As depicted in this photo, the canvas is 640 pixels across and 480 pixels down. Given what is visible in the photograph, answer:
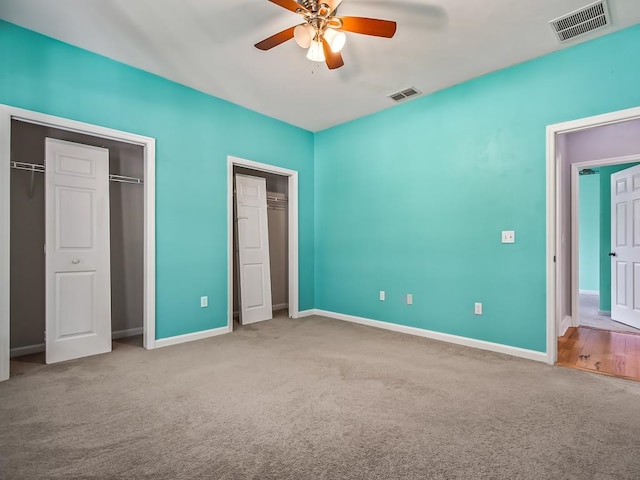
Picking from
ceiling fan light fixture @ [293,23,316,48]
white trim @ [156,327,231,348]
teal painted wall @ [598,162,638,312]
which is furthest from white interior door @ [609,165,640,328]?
white trim @ [156,327,231,348]

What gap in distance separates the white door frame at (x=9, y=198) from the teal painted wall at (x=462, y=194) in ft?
8.02

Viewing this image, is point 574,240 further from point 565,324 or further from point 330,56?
point 330,56

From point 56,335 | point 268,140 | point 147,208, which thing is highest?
point 268,140

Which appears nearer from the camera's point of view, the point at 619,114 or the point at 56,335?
the point at 619,114

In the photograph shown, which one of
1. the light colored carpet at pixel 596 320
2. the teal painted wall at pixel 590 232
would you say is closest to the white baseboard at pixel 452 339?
the light colored carpet at pixel 596 320

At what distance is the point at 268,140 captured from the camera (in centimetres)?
464

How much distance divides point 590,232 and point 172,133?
8.92m

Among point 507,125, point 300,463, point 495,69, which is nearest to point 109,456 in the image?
point 300,463

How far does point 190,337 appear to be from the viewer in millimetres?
3803

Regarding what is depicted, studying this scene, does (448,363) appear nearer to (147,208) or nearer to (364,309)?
(364,309)

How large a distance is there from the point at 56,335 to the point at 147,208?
1.42 m

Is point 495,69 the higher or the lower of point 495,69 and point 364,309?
the higher

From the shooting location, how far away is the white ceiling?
99.0 inches

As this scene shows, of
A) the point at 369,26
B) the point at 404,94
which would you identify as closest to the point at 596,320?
the point at 404,94
